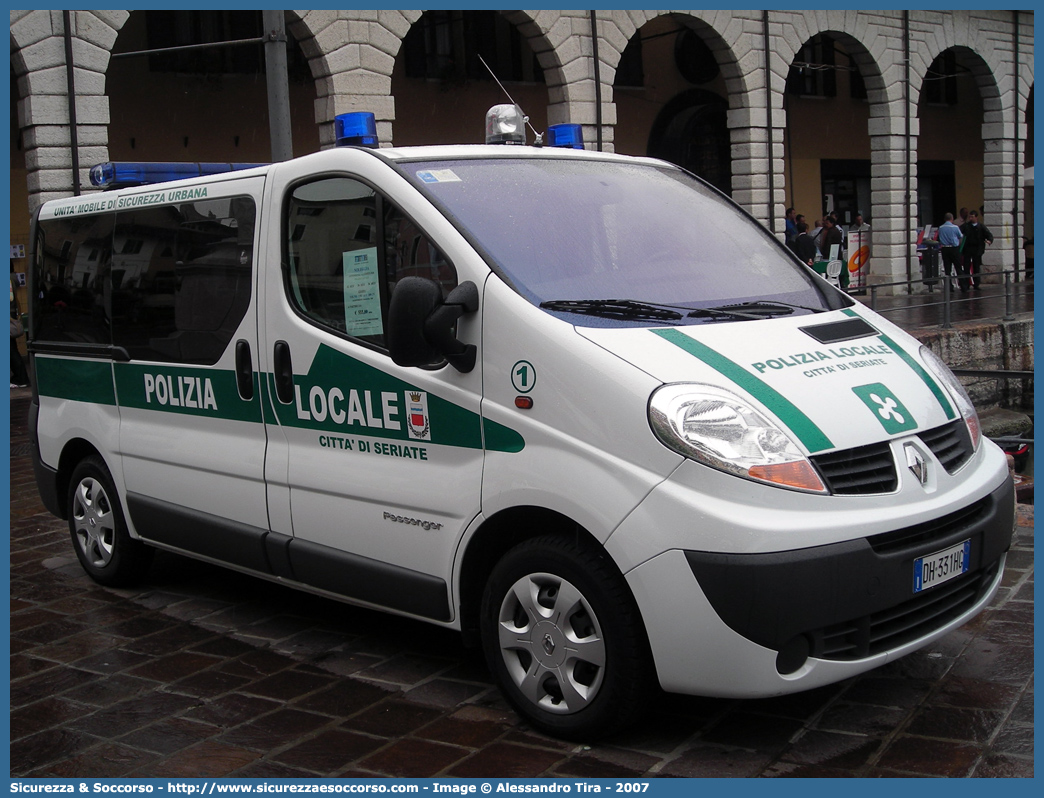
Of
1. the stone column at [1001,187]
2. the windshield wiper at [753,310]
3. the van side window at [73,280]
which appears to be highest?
the stone column at [1001,187]

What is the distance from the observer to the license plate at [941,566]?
3602 millimetres

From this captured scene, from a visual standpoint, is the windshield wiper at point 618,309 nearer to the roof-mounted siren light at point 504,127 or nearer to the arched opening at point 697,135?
the roof-mounted siren light at point 504,127

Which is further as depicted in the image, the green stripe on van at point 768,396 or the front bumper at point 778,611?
the green stripe on van at point 768,396

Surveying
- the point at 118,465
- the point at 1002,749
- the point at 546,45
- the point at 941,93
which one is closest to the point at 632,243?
the point at 1002,749

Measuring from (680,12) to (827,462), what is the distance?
803 inches

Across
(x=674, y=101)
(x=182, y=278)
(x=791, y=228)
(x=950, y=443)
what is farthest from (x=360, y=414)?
(x=674, y=101)

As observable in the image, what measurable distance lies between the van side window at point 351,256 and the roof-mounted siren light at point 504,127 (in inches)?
35.2

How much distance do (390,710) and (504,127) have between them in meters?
2.50

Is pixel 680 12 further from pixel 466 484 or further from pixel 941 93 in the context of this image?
pixel 466 484

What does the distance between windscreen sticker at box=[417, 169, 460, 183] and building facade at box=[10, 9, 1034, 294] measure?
40.8 ft

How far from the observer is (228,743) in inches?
156

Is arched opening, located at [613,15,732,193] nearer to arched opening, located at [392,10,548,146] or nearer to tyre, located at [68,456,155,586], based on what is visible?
arched opening, located at [392,10,548,146]

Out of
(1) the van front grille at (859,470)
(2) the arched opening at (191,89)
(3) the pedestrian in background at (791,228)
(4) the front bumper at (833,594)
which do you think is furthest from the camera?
(3) the pedestrian in background at (791,228)

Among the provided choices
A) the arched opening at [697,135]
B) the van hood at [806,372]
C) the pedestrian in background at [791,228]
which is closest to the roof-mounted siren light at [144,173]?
the van hood at [806,372]
